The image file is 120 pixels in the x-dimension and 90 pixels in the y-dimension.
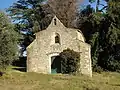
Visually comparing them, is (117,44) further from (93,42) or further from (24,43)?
(24,43)

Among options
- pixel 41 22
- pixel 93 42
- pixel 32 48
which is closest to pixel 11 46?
pixel 32 48

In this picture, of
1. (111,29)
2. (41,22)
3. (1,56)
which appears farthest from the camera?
(41,22)

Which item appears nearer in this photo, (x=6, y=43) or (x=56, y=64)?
(x=6, y=43)

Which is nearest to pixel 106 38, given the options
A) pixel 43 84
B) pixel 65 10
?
pixel 65 10

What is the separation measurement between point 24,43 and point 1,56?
25701 millimetres

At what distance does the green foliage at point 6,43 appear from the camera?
32719 millimetres

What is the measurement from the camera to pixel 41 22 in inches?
2263

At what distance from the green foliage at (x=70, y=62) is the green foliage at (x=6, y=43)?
834 cm

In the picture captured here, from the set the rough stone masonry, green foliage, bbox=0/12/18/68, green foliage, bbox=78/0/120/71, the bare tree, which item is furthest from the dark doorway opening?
the bare tree

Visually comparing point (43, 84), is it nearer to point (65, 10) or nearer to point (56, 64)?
point (56, 64)

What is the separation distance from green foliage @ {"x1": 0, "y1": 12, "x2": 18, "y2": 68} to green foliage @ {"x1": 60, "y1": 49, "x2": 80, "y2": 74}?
8344 mm

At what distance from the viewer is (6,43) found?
32.8 metres

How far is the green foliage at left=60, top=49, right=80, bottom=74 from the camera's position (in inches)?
1563

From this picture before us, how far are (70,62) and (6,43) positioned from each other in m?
9.95
